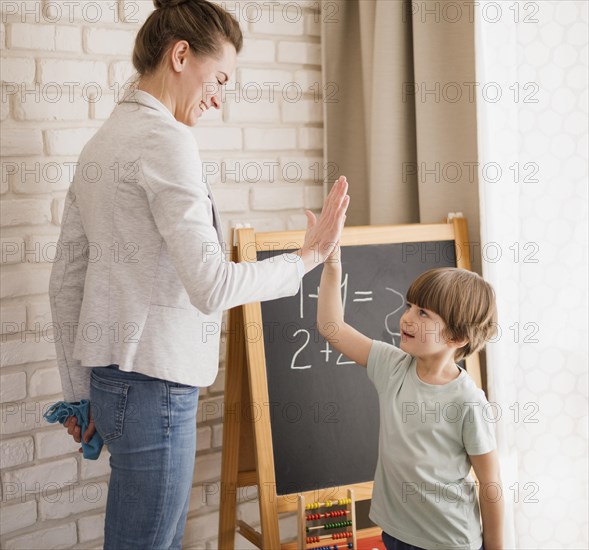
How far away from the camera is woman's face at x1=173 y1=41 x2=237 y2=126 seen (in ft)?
4.49

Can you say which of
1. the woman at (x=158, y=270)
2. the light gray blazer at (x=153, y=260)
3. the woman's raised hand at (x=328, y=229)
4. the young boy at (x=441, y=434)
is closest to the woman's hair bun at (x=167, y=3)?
the woman at (x=158, y=270)

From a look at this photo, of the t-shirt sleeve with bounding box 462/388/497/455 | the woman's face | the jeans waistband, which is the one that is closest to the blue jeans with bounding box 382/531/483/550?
the t-shirt sleeve with bounding box 462/388/497/455

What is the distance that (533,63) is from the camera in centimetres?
169

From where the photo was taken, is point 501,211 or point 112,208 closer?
point 112,208

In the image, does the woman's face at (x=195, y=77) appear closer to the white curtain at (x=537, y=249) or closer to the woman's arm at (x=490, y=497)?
the white curtain at (x=537, y=249)

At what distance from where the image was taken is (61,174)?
6.08 feet

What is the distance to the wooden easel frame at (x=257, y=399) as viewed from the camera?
1.75 metres

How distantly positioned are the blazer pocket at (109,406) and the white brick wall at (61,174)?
21.4 inches

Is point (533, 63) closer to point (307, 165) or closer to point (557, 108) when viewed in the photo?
point (557, 108)

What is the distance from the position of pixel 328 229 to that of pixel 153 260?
342mm

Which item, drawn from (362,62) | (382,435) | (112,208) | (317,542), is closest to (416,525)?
(382,435)

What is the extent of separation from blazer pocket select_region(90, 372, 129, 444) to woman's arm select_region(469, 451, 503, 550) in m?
0.69

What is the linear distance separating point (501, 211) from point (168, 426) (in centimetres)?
95

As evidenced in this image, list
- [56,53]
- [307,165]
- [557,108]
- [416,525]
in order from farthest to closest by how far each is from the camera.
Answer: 1. [307,165]
2. [56,53]
3. [557,108]
4. [416,525]
